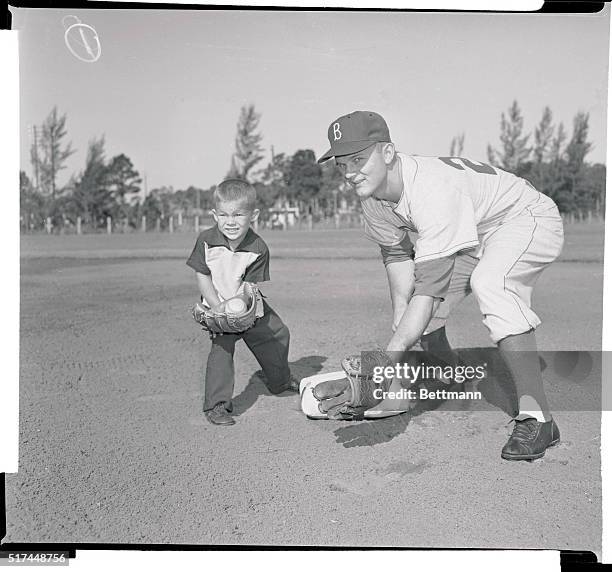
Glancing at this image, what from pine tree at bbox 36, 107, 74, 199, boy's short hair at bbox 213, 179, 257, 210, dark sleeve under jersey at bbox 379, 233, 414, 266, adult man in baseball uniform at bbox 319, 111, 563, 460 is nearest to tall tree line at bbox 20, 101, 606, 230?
pine tree at bbox 36, 107, 74, 199

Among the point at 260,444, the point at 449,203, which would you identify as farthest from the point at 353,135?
the point at 260,444

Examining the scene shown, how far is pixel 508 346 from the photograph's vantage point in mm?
1996

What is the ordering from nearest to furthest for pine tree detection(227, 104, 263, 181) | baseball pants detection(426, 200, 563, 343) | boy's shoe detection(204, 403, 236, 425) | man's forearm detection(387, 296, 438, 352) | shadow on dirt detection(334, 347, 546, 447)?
1. man's forearm detection(387, 296, 438, 352)
2. baseball pants detection(426, 200, 563, 343)
3. shadow on dirt detection(334, 347, 546, 447)
4. boy's shoe detection(204, 403, 236, 425)
5. pine tree detection(227, 104, 263, 181)

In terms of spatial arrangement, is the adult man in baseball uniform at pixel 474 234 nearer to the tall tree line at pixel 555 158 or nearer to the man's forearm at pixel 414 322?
the man's forearm at pixel 414 322

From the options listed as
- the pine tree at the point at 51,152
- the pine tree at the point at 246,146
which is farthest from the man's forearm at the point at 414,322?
the pine tree at the point at 51,152

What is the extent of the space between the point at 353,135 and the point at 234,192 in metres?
0.48

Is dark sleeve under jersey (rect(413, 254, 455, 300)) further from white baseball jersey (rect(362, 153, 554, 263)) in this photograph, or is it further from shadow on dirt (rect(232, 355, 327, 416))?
shadow on dirt (rect(232, 355, 327, 416))

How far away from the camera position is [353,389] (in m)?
1.88

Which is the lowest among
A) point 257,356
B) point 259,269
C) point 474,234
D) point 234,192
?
point 257,356

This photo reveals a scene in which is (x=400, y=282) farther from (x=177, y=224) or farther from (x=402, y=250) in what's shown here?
A: (x=177, y=224)

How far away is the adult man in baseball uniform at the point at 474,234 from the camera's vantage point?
192 centimetres

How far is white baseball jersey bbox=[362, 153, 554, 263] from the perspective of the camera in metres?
1.93

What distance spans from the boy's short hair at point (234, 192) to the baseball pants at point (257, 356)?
385 mm

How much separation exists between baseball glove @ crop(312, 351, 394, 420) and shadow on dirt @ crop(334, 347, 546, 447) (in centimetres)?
25
